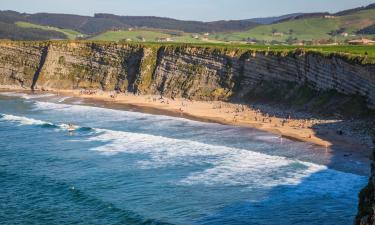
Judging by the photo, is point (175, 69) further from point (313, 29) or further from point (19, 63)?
point (313, 29)

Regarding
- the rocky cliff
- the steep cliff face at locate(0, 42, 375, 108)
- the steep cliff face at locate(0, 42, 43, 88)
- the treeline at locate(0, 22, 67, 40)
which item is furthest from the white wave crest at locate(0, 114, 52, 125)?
the treeline at locate(0, 22, 67, 40)

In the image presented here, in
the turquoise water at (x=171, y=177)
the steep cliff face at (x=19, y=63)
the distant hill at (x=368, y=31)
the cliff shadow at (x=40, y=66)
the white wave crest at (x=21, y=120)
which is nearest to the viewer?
the turquoise water at (x=171, y=177)

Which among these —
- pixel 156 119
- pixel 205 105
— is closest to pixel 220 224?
pixel 156 119

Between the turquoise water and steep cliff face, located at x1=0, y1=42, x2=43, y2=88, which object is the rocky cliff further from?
the turquoise water

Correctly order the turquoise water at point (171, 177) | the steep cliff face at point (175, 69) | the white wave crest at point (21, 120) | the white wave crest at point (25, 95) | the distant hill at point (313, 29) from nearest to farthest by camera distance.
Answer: the turquoise water at point (171, 177), the steep cliff face at point (175, 69), the white wave crest at point (21, 120), the white wave crest at point (25, 95), the distant hill at point (313, 29)

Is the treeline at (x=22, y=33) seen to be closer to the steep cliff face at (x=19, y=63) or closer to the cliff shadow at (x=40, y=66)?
the steep cliff face at (x=19, y=63)

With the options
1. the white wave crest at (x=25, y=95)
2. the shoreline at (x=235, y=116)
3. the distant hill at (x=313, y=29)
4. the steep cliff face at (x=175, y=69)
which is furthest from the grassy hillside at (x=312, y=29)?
the shoreline at (x=235, y=116)

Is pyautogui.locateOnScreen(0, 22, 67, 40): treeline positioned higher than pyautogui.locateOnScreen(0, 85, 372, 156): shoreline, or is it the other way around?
pyautogui.locateOnScreen(0, 22, 67, 40): treeline
